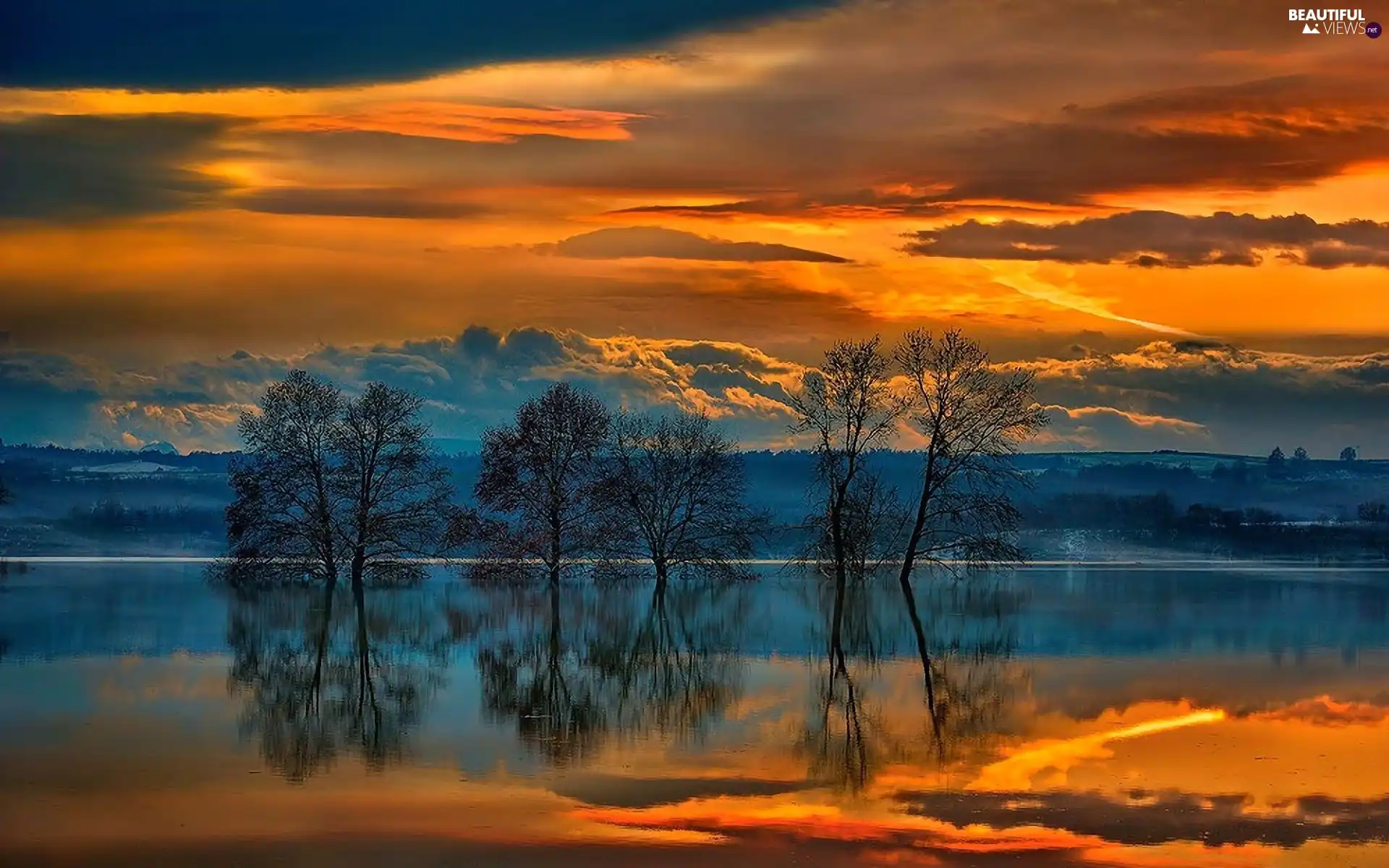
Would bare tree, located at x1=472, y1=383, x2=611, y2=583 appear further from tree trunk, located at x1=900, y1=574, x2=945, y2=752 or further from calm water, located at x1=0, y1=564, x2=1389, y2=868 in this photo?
calm water, located at x1=0, y1=564, x2=1389, y2=868

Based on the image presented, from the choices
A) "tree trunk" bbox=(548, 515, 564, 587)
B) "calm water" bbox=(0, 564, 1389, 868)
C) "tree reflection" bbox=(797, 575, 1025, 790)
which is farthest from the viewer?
"tree trunk" bbox=(548, 515, 564, 587)

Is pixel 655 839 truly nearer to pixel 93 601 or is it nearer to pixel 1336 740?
pixel 1336 740

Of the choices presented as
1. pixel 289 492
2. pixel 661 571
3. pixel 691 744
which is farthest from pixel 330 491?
pixel 691 744

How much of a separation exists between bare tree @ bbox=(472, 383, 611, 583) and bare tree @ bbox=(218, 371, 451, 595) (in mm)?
2718

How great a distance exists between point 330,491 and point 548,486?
9.64m

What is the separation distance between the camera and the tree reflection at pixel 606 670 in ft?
84.5

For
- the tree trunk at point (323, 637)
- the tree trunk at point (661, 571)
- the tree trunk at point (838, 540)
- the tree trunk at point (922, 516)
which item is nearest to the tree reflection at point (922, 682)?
the tree trunk at point (323, 637)

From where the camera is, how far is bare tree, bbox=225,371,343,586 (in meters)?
74.1

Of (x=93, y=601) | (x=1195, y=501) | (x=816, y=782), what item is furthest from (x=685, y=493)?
(x=1195, y=501)

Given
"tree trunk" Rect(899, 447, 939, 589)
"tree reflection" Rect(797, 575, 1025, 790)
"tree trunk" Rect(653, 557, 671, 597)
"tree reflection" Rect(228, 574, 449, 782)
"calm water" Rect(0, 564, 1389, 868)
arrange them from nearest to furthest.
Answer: "calm water" Rect(0, 564, 1389, 868) → "tree reflection" Rect(797, 575, 1025, 790) → "tree reflection" Rect(228, 574, 449, 782) → "tree trunk" Rect(899, 447, 939, 589) → "tree trunk" Rect(653, 557, 671, 597)

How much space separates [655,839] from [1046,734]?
9.44 metres

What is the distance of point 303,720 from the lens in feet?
87.8

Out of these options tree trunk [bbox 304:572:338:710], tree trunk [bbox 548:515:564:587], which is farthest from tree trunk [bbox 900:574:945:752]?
tree trunk [bbox 548:515:564:587]

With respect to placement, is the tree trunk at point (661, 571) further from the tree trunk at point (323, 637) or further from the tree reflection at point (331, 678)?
the tree reflection at point (331, 678)
